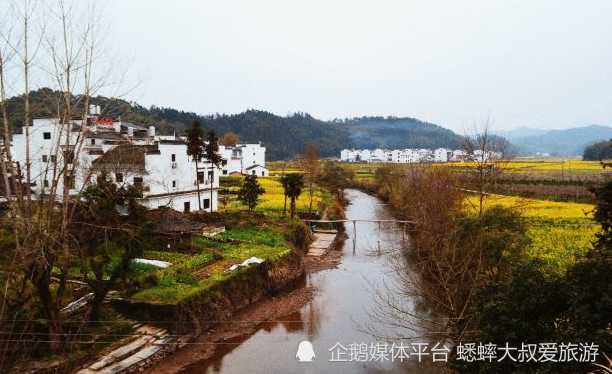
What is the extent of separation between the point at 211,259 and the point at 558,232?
19867 mm

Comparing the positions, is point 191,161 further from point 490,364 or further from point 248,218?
point 490,364

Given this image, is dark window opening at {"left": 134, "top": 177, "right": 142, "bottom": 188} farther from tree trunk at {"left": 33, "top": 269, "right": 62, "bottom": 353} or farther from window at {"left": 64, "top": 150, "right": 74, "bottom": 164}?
window at {"left": 64, "top": 150, "right": 74, "bottom": 164}

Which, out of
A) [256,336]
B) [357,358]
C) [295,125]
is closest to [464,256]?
[357,358]

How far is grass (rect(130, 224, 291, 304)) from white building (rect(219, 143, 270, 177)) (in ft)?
117

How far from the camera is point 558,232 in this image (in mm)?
25875

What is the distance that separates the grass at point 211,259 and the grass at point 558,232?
11974 mm

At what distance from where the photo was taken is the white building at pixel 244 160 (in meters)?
63.4

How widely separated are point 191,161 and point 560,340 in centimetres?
2698

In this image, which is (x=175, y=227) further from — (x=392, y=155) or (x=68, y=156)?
(x=392, y=155)

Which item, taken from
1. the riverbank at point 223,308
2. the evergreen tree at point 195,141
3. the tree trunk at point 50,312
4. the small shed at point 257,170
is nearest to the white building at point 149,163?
the evergreen tree at point 195,141

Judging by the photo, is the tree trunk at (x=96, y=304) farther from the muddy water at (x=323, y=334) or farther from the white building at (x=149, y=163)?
the white building at (x=149, y=163)

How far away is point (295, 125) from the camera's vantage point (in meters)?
148

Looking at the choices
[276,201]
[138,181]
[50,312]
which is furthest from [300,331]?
[276,201]

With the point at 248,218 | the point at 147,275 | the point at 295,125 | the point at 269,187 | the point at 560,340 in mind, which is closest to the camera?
the point at 560,340
